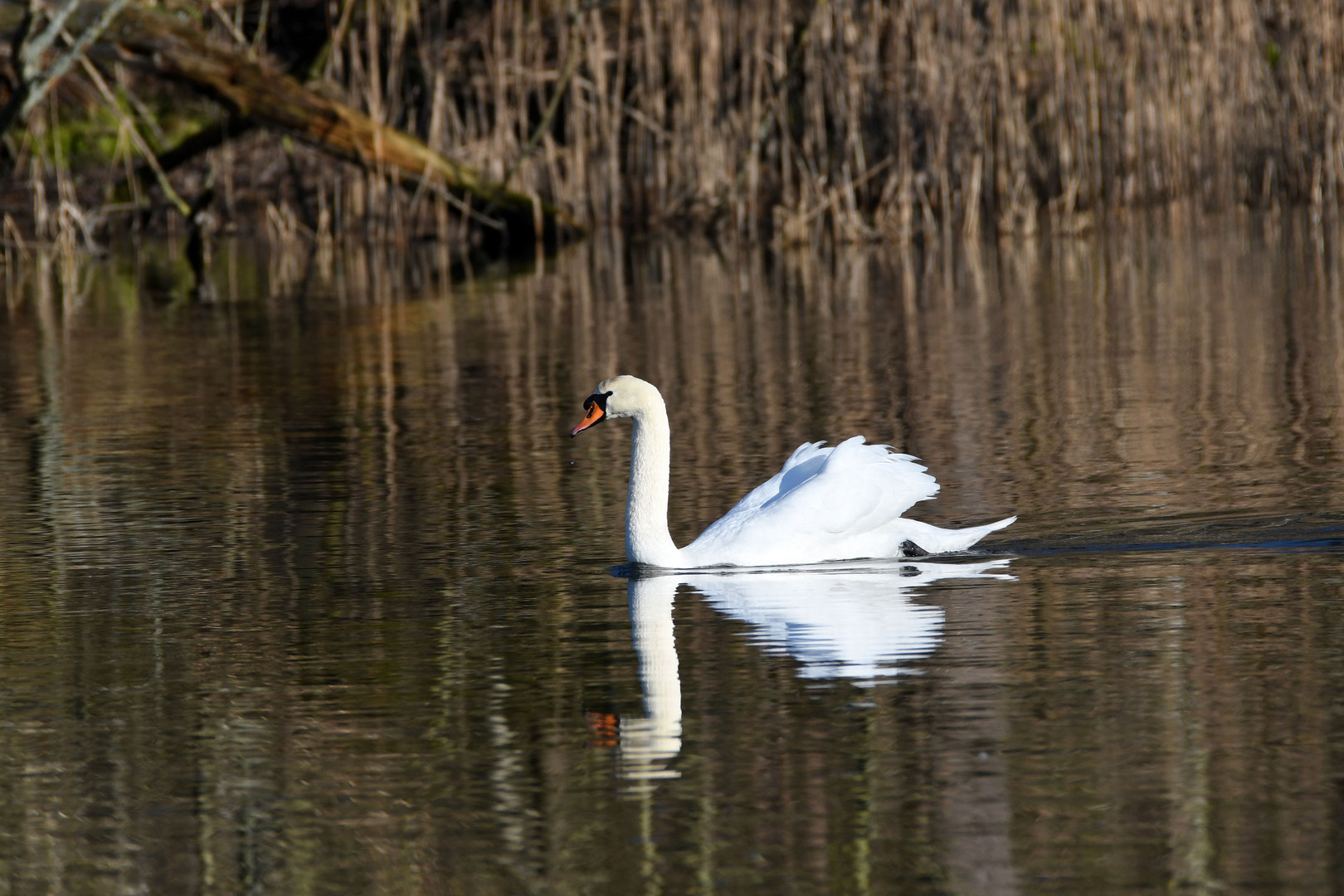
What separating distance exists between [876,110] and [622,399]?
1562 cm

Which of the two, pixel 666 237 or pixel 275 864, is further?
pixel 666 237

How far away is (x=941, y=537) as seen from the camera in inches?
289

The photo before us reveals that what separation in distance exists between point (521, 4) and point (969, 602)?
61.4ft

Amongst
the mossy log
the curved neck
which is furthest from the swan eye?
the mossy log

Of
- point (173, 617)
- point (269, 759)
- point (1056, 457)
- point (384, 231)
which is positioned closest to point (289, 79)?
point (384, 231)

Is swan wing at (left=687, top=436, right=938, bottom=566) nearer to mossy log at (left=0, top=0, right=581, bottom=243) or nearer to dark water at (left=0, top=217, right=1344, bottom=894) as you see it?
dark water at (left=0, top=217, right=1344, bottom=894)

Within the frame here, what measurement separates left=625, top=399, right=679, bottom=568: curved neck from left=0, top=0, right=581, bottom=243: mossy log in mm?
12295

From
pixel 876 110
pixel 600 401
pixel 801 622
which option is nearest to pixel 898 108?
pixel 876 110

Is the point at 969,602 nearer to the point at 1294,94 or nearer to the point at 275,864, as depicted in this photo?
the point at 275,864

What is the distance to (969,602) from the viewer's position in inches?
253

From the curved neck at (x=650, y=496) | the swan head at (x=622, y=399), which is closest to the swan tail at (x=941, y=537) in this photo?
the curved neck at (x=650, y=496)

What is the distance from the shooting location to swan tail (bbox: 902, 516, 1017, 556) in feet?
23.9

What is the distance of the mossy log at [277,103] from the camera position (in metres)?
19.3

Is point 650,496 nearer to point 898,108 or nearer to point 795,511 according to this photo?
point 795,511
